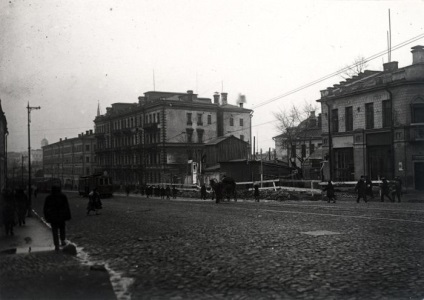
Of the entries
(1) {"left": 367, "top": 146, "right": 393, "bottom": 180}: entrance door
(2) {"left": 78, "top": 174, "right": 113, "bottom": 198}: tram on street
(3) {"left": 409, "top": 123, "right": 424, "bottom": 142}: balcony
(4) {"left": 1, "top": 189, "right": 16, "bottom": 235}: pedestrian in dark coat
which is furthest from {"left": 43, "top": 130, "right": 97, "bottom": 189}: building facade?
(3) {"left": 409, "top": 123, "right": 424, "bottom": 142}: balcony

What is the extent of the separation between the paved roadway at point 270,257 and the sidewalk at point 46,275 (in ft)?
2.11

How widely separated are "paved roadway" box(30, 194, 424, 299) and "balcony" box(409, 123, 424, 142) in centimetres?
1833

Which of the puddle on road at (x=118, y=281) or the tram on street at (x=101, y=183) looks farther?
the tram on street at (x=101, y=183)

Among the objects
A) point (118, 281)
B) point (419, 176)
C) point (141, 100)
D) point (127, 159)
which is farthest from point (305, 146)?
point (118, 281)

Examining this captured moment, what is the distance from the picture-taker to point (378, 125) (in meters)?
36.0

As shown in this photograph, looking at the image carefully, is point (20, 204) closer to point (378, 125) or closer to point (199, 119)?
point (378, 125)

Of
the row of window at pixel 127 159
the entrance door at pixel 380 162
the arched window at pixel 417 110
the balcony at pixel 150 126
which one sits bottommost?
the entrance door at pixel 380 162

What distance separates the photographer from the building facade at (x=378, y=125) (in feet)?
107

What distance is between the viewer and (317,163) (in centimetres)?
5334

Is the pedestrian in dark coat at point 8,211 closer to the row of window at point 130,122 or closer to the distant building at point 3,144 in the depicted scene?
the distant building at point 3,144

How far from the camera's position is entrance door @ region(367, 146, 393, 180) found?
34.8 m

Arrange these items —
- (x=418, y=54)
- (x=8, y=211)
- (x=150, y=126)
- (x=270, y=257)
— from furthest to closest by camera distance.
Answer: (x=150, y=126), (x=418, y=54), (x=8, y=211), (x=270, y=257)

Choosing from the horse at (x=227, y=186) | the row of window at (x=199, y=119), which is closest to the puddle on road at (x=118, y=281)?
the horse at (x=227, y=186)

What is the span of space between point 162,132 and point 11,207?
49956 millimetres
